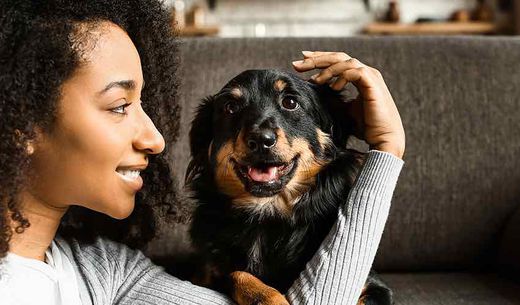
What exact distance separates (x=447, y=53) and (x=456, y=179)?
410 millimetres

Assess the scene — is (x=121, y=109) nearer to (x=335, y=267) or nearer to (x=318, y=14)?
(x=335, y=267)

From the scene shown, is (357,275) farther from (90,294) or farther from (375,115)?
(90,294)

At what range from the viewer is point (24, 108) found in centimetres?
99

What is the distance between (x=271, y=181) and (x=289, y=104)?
21 cm

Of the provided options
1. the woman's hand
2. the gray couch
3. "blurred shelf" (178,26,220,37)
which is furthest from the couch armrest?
"blurred shelf" (178,26,220,37)

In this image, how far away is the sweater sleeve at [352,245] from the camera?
3.74 ft

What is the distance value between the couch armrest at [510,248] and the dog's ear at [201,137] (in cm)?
86

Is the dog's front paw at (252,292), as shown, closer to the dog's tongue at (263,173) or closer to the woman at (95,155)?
the woman at (95,155)

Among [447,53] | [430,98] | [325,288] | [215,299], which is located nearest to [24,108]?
[215,299]

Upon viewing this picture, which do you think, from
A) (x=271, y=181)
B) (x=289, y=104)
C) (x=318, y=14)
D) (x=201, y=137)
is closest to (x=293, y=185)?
(x=271, y=181)

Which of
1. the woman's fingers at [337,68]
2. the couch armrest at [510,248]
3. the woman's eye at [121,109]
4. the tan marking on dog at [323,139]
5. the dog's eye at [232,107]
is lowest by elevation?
the couch armrest at [510,248]

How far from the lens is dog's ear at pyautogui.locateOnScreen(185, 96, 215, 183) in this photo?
4.87ft

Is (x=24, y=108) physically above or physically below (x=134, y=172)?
above

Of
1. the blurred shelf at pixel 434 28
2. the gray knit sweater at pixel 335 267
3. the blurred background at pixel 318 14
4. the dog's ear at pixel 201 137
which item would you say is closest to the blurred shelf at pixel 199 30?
the blurred background at pixel 318 14
